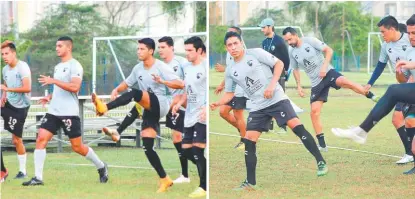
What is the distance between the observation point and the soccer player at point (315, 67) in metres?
8.01

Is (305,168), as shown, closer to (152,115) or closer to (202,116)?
(202,116)

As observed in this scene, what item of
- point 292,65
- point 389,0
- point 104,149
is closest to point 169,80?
point 292,65

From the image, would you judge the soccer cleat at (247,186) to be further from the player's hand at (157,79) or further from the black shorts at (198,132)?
the player's hand at (157,79)

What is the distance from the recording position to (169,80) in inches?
269

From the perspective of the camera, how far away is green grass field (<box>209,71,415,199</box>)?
6.52m

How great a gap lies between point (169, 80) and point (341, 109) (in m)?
5.33

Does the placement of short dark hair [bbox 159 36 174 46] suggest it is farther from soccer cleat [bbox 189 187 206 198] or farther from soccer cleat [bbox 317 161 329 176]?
soccer cleat [bbox 317 161 329 176]

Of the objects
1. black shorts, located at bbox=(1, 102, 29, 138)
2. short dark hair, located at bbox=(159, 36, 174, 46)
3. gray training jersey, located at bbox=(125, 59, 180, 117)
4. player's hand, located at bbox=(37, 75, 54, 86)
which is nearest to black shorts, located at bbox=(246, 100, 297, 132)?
gray training jersey, located at bbox=(125, 59, 180, 117)

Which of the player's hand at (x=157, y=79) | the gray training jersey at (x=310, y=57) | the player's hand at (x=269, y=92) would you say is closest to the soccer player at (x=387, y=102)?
the player's hand at (x=269, y=92)

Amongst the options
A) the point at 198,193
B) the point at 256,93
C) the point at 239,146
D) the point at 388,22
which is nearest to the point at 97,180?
the point at 198,193

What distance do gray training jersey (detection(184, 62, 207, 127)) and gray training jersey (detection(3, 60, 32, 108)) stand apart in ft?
5.49

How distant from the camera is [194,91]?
6.79m

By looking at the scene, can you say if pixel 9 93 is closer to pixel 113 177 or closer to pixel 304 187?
pixel 113 177

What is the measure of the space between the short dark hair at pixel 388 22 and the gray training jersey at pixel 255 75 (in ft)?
2.95
